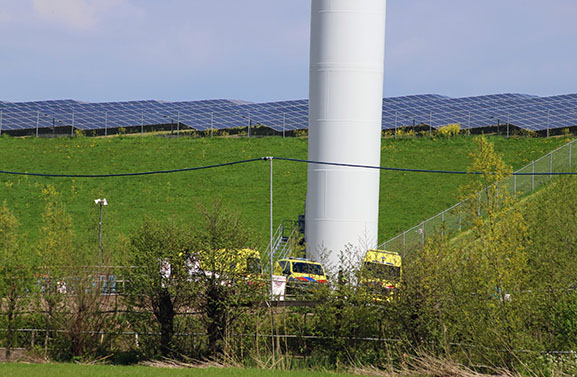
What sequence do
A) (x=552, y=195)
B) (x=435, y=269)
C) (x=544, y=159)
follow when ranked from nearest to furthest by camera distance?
(x=435, y=269)
(x=552, y=195)
(x=544, y=159)

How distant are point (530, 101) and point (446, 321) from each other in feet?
182

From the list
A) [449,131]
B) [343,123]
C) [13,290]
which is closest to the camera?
[13,290]

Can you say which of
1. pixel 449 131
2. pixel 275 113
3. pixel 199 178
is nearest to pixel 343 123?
pixel 199 178

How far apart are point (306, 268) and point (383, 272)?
4924 mm

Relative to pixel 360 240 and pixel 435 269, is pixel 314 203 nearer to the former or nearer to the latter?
pixel 360 240

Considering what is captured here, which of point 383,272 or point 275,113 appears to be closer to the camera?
point 383,272

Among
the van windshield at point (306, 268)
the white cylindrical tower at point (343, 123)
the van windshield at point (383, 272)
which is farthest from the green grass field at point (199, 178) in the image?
the van windshield at point (383, 272)

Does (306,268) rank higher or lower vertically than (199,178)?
lower

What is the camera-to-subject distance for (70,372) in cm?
2186

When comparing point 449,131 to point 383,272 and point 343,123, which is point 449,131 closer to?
point 343,123

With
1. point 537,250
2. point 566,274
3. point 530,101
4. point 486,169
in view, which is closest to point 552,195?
point 486,169

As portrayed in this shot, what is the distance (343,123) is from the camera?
3041cm

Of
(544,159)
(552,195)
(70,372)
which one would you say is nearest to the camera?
(70,372)

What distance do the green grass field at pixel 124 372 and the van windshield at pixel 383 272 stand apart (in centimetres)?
341
